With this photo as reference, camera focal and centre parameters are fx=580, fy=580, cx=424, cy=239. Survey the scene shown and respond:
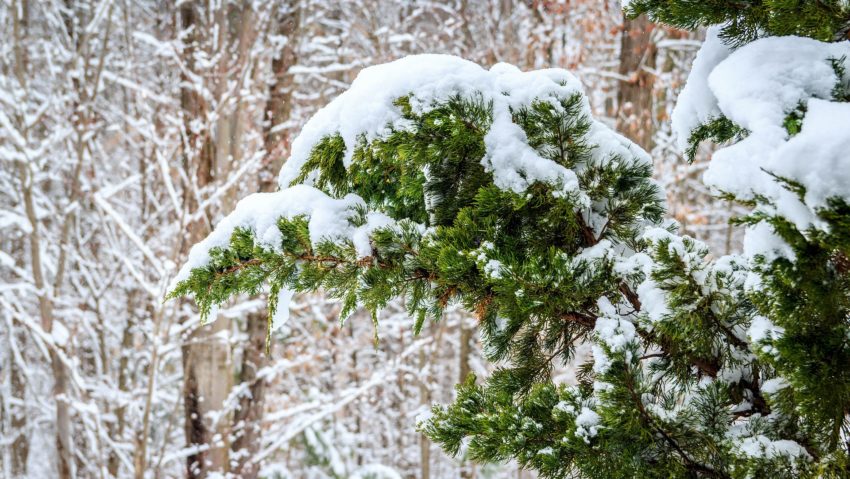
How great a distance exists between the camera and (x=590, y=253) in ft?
4.47

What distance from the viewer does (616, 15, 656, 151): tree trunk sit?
5.66 meters

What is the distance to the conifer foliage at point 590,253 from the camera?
1.01m

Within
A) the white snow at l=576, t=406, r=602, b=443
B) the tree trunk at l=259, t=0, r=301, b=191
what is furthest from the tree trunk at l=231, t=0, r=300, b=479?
the white snow at l=576, t=406, r=602, b=443

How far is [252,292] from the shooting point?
1449 millimetres

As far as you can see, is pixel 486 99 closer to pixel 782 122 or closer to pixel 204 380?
pixel 782 122

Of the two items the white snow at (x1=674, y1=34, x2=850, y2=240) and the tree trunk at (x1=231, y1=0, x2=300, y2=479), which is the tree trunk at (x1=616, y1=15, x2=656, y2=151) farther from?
the white snow at (x1=674, y1=34, x2=850, y2=240)

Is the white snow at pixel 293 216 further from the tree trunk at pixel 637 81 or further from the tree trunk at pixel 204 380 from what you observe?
the tree trunk at pixel 637 81

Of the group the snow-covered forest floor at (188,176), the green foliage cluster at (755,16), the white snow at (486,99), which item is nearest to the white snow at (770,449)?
the white snow at (486,99)

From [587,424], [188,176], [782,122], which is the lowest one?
[188,176]

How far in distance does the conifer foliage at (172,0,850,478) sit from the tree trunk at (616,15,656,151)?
447 cm

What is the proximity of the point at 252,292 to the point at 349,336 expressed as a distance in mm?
10312

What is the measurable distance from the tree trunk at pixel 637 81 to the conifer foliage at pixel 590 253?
4.47 meters

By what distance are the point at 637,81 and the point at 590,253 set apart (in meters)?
5.05

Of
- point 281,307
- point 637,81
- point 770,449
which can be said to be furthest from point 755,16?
point 637,81
